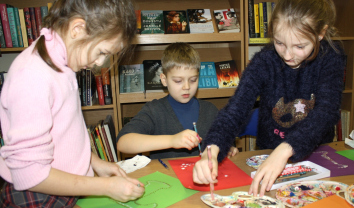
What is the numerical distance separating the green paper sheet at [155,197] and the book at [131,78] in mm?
1206

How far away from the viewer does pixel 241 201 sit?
0.68 m

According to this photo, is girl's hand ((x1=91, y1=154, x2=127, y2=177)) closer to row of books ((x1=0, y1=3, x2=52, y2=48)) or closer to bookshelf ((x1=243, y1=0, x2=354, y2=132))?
row of books ((x1=0, y1=3, x2=52, y2=48))

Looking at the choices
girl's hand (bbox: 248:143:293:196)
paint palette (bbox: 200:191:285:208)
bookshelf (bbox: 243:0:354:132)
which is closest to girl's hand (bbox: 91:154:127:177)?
paint palette (bbox: 200:191:285:208)

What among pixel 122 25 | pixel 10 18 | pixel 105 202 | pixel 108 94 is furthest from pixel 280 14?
pixel 10 18

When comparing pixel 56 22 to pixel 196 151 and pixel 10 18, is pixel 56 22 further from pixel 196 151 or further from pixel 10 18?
pixel 10 18

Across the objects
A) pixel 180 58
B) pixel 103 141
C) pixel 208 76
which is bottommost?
pixel 103 141

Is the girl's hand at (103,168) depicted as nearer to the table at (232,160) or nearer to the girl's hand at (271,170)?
the table at (232,160)

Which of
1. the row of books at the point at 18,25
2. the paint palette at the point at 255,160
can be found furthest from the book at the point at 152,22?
the paint palette at the point at 255,160

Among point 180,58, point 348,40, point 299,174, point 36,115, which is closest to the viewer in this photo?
point 36,115

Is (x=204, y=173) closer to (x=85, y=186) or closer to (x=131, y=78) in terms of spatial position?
(x=85, y=186)

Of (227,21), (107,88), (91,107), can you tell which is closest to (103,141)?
(91,107)

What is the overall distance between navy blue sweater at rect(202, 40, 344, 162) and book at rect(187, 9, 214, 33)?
36.6 inches

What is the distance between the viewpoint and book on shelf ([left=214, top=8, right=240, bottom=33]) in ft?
6.64

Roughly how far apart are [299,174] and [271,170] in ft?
0.43
